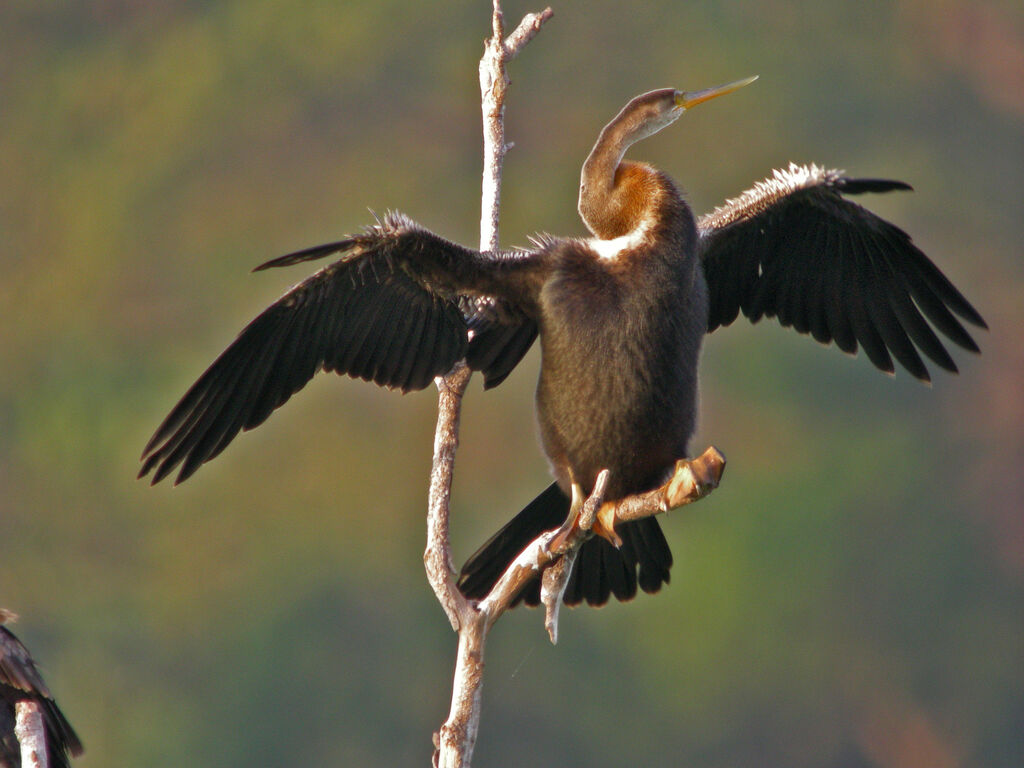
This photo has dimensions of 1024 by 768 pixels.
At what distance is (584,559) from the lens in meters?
3.35

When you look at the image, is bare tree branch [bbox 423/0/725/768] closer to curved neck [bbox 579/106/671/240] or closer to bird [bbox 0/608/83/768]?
curved neck [bbox 579/106/671/240]

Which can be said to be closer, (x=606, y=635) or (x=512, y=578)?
(x=512, y=578)

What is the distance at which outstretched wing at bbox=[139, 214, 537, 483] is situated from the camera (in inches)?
118

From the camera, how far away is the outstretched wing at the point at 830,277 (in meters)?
3.31

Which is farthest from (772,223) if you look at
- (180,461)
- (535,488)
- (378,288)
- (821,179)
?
(535,488)

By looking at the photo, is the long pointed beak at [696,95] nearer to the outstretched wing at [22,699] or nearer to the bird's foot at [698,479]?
the bird's foot at [698,479]

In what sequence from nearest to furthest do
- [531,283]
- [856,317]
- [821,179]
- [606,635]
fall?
[531,283]
[821,179]
[856,317]
[606,635]

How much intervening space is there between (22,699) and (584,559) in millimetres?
→ 1629

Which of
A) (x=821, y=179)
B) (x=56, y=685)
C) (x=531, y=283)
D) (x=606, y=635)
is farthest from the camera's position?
(x=606, y=635)

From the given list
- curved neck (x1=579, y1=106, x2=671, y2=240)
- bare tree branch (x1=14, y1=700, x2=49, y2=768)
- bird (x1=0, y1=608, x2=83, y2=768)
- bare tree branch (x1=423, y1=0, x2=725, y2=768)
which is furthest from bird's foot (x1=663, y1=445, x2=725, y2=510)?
bird (x1=0, y1=608, x2=83, y2=768)

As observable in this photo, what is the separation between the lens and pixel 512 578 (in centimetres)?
277

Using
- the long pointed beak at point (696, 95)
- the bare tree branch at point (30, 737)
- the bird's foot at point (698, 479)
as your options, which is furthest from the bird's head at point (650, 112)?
the bare tree branch at point (30, 737)

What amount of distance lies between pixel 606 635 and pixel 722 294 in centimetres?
542

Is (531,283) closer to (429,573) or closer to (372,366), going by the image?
(372,366)
